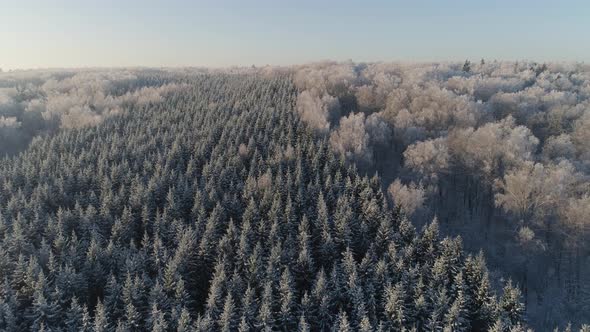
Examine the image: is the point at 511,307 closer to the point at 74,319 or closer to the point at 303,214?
the point at 303,214

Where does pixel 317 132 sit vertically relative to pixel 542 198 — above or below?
above

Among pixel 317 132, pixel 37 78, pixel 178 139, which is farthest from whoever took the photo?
pixel 37 78

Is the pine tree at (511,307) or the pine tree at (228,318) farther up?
the pine tree at (228,318)

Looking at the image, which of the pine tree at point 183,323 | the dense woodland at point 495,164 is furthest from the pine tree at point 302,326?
the dense woodland at point 495,164

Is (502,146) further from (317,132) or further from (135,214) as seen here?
(135,214)

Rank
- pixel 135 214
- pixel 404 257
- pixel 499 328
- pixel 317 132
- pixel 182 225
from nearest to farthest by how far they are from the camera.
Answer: pixel 499 328
pixel 404 257
pixel 182 225
pixel 135 214
pixel 317 132

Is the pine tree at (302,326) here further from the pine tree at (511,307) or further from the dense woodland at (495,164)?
the dense woodland at (495,164)

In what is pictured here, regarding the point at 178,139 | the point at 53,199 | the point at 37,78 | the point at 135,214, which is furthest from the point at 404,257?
the point at 37,78

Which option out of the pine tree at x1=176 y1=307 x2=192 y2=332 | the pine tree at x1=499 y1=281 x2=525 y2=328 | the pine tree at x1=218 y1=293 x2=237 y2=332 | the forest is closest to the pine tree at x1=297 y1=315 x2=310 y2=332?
the forest
